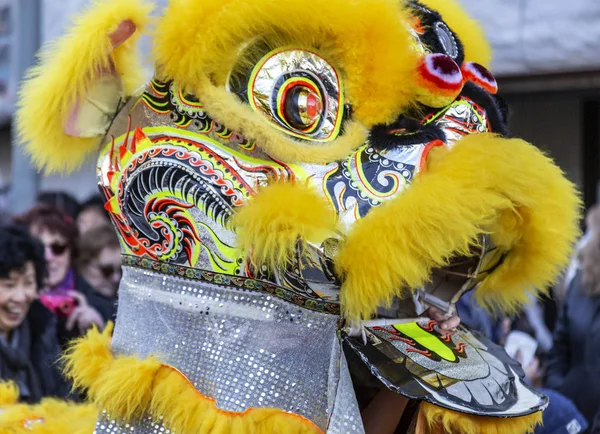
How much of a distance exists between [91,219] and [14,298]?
151 centimetres

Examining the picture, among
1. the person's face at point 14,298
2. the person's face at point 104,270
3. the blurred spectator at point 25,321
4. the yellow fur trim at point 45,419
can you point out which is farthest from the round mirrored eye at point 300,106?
the person's face at point 104,270

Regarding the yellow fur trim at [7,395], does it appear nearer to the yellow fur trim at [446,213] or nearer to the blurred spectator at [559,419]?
the yellow fur trim at [446,213]

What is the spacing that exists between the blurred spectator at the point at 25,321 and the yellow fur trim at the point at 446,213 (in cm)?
191

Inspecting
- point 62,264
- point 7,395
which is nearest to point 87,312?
point 62,264

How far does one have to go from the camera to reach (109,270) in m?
4.73

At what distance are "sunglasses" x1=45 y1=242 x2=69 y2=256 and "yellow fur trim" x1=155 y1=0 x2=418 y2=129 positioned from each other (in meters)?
2.85

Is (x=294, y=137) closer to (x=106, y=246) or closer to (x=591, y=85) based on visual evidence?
(x=106, y=246)

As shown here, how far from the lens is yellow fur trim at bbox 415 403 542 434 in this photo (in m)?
1.77

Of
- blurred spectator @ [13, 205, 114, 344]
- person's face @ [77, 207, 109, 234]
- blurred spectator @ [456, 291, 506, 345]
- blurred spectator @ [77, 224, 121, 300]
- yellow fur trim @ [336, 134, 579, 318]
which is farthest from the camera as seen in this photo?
person's face @ [77, 207, 109, 234]

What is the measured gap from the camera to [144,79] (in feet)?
7.12

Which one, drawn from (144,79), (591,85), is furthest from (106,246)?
(591,85)

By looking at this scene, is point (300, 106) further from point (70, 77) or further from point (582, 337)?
point (582, 337)

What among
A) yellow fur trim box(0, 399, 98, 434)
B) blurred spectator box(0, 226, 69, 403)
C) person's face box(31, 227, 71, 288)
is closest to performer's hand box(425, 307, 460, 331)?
yellow fur trim box(0, 399, 98, 434)

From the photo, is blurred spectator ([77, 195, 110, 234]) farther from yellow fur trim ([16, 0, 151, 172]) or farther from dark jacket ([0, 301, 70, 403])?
yellow fur trim ([16, 0, 151, 172])
